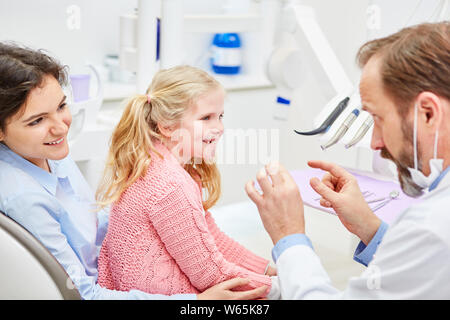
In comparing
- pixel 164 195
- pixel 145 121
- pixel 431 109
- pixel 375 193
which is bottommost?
pixel 375 193

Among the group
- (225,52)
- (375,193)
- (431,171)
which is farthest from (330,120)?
(225,52)

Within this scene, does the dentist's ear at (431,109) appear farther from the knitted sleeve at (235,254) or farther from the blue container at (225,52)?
the blue container at (225,52)

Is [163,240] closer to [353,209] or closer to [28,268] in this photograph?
[28,268]

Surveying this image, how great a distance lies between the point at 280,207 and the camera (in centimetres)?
114

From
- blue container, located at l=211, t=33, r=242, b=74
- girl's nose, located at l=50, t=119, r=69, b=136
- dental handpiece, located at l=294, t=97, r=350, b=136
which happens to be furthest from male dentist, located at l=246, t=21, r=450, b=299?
blue container, located at l=211, t=33, r=242, b=74

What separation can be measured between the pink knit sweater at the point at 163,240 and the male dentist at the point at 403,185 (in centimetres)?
24

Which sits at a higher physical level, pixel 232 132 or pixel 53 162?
pixel 53 162

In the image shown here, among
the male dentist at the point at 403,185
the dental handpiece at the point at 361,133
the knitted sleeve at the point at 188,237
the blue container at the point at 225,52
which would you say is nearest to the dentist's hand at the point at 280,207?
Result: the male dentist at the point at 403,185

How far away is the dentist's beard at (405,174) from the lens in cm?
108

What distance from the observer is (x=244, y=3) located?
3330mm

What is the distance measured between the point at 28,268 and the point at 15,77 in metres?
0.40

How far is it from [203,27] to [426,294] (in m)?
1.42
